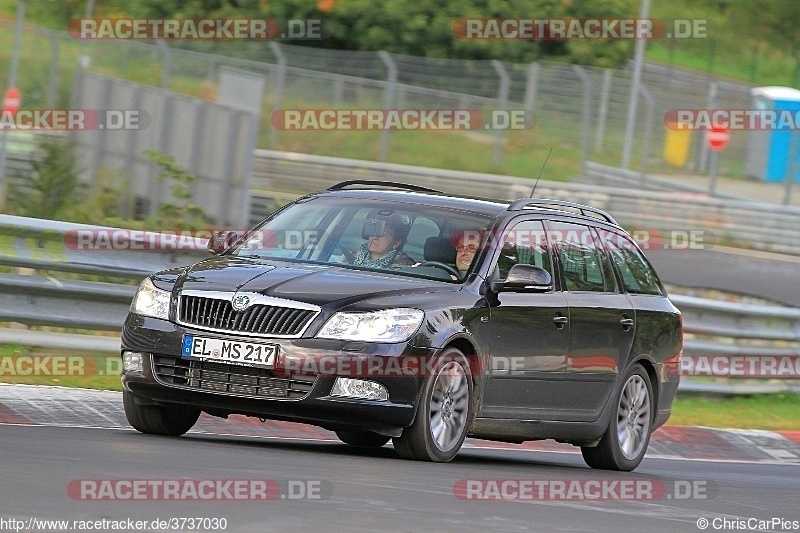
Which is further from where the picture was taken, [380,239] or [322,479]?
[380,239]

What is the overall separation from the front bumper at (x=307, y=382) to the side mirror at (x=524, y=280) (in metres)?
0.85

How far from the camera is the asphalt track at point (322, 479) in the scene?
700cm

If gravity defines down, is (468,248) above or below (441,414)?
above

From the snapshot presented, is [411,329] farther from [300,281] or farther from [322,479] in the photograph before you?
[322,479]

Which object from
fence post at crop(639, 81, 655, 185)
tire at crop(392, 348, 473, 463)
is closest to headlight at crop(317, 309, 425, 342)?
tire at crop(392, 348, 473, 463)

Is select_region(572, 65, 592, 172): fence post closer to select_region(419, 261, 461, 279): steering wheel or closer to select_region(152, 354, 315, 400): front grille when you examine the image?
select_region(419, 261, 461, 279): steering wheel

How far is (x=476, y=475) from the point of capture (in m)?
9.40

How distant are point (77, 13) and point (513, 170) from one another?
956 inches

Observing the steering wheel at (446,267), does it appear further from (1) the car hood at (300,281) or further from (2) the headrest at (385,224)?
(2) the headrest at (385,224)

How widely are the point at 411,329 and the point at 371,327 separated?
0.22 metres

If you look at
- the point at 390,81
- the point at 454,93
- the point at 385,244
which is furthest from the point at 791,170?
the point at 385,244

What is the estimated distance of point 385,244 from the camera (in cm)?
1036

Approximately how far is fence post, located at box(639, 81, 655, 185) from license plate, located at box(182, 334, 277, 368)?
2204cm

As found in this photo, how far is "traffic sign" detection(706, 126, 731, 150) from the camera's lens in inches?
1297
